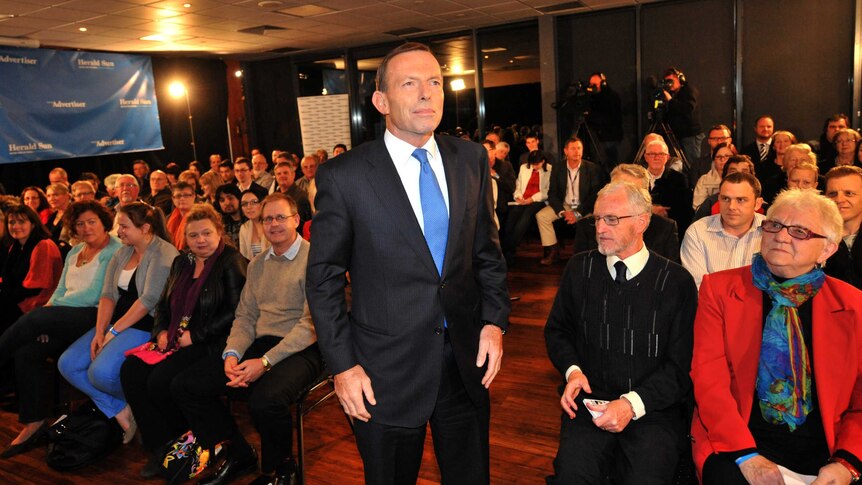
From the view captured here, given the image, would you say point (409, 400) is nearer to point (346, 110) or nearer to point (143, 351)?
point (143, 351)

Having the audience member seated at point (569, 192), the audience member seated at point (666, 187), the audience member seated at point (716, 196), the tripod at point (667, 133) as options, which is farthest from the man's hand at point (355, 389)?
the tripod at point (667, 133)

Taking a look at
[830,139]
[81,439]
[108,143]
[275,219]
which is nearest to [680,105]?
[830,139]

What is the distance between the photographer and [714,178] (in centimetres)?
509

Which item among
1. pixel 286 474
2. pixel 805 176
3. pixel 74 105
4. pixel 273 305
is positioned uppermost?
pixel 74 105

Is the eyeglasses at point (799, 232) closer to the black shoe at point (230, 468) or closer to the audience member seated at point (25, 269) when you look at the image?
the black shoe at point (230, 468)

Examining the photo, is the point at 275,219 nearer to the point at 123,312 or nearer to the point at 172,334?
the point at 172,334

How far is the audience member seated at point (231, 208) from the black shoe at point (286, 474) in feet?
7.87

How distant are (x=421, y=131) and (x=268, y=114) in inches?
422

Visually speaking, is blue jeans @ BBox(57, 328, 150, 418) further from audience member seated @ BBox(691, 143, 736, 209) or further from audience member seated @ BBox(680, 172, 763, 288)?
audience member seated @ BBox(691, 143, 736, 209)

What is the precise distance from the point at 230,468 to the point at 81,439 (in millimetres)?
868

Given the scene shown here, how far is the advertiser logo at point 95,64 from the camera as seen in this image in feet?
29.5

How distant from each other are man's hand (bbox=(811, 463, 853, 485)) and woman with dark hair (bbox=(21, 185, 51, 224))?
611cm

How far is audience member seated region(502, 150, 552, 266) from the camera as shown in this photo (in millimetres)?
6625

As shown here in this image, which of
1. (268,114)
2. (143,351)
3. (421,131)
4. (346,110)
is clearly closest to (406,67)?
(421,131)
